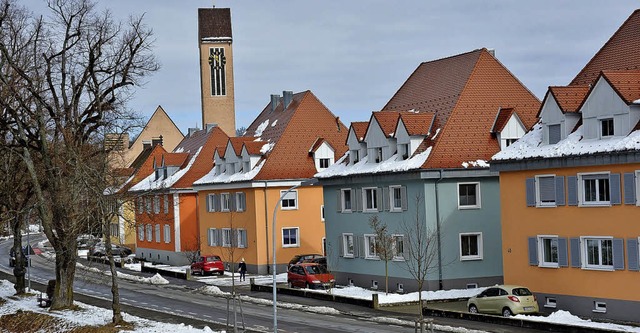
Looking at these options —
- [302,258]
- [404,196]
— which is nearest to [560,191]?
[404,196]

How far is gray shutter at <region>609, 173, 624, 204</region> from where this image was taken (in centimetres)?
3750

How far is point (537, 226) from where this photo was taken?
4222 cm

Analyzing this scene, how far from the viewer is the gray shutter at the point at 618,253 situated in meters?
37.4

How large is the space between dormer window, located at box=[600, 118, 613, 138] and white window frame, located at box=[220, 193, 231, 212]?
129ft

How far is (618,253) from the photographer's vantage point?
123 ft

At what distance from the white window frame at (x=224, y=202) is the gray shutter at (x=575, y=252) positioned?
123 feet

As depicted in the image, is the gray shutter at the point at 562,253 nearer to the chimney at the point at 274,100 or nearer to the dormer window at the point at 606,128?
the dormer window at the point at 606,128

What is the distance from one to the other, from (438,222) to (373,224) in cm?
445

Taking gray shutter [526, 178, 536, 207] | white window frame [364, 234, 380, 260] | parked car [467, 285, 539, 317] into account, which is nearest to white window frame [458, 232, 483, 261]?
white window frame [364, 234, 380, 260]

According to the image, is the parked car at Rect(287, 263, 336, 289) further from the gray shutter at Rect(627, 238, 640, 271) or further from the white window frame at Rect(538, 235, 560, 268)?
the gray shutter at Rect(627, 238, 640, 271)

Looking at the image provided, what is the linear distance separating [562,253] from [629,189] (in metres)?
4.88

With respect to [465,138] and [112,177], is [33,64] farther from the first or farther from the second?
[465,138]

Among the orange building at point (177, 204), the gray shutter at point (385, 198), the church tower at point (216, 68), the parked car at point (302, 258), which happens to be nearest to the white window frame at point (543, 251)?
the gray shutter at point (385, 198)

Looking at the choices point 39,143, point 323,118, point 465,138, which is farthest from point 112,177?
point 323,118
